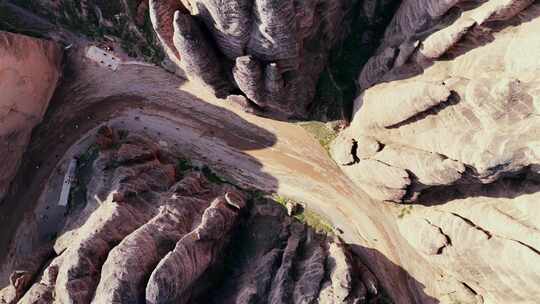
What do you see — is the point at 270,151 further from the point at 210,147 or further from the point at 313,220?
the point at 313,220

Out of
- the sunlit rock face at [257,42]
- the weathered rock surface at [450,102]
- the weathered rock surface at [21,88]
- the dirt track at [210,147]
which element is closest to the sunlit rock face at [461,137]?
the weathered rock surface at [450,102]

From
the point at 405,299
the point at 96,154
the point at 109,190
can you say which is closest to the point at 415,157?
the point at 405,299

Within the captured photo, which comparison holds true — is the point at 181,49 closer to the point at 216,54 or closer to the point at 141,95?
the point at 216,54

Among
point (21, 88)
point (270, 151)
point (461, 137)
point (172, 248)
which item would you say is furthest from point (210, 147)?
point (461, 137)

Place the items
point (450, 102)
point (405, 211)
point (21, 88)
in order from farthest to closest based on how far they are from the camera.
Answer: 1. point (21, 88)
2. point (405, 211)
3. point (450, 102)

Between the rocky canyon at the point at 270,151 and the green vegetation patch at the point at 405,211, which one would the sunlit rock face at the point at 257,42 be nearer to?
the rocky canyon at the point at 270,151

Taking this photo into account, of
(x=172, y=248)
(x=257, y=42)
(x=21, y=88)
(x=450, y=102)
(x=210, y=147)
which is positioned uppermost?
(x=257, y=42)

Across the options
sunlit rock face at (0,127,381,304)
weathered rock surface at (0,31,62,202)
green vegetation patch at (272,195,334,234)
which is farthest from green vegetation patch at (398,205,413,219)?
weathered rock surface at (0,31,62,202)

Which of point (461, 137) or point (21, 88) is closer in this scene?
point (461, 137)
